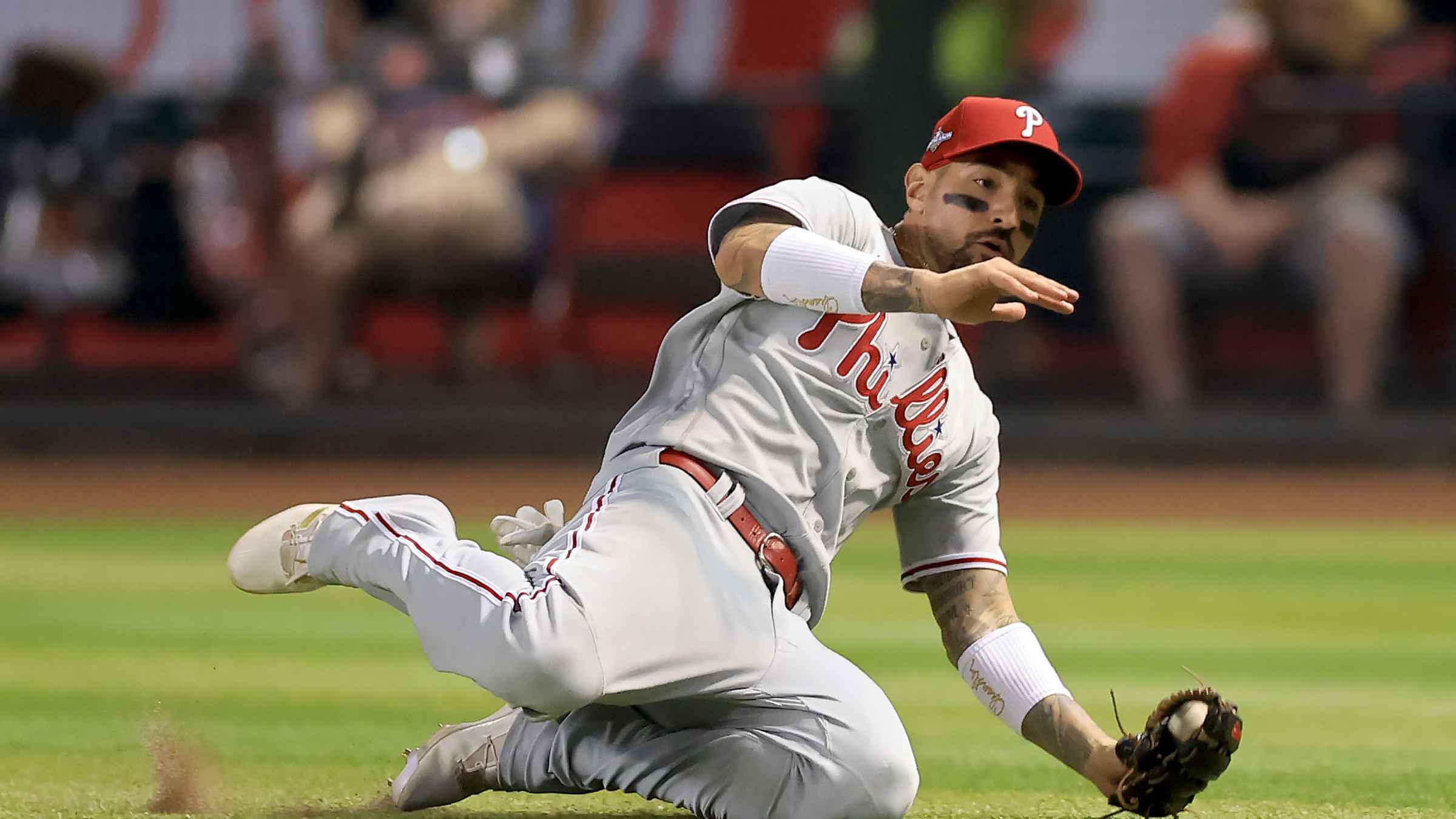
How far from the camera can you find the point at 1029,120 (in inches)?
136

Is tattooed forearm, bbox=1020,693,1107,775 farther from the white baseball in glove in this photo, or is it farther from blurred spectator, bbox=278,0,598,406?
blurred spectator, bbox=278,0,598,406

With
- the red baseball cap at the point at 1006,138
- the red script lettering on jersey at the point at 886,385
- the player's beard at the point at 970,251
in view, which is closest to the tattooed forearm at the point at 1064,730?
the red script lettering on jersey at the point at 886,385

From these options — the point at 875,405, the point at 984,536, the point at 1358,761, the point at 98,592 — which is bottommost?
the point at 98,592

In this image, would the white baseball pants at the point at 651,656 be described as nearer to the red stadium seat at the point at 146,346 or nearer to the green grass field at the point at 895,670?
the green grass field at the point at 895,670

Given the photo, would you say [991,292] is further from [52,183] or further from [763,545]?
[52,183]

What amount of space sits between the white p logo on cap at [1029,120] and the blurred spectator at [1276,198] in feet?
22.9

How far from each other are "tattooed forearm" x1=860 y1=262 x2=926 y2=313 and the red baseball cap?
36 centimetres

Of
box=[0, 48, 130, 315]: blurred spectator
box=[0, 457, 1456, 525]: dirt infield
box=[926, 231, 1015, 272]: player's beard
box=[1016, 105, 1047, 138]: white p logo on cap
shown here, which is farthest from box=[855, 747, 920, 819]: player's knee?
box=[0, 48, 130, 315]: blurred spectator

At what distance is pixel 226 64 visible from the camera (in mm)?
10984

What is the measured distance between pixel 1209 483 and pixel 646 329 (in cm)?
306

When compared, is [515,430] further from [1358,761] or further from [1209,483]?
[1358,761]

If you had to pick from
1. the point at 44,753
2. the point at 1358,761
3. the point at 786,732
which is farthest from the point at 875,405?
the point at 44,753

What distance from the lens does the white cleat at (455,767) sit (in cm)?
353

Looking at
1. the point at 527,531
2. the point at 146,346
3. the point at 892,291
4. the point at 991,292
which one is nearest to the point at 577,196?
the point at 146,346
